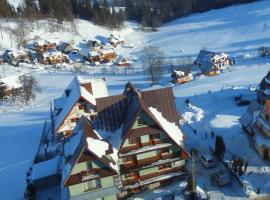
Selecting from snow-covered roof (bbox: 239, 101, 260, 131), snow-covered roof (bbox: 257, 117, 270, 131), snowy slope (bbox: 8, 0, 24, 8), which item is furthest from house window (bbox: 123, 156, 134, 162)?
snowy slope (bbox: 8, 0, 24, 8)

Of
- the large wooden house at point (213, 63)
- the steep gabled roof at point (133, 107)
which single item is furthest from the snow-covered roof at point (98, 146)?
the large wooden house at point (213, 63)

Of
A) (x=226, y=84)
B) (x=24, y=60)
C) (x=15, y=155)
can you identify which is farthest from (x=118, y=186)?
(x=24, y=60)

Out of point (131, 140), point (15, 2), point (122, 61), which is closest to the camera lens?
point (131, 140)

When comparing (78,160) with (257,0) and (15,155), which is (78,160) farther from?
(257,0)

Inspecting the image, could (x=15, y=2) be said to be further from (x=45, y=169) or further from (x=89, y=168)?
(x=89, y=168)

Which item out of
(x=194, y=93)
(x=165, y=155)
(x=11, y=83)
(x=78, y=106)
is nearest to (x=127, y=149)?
(x=165, y=155)
